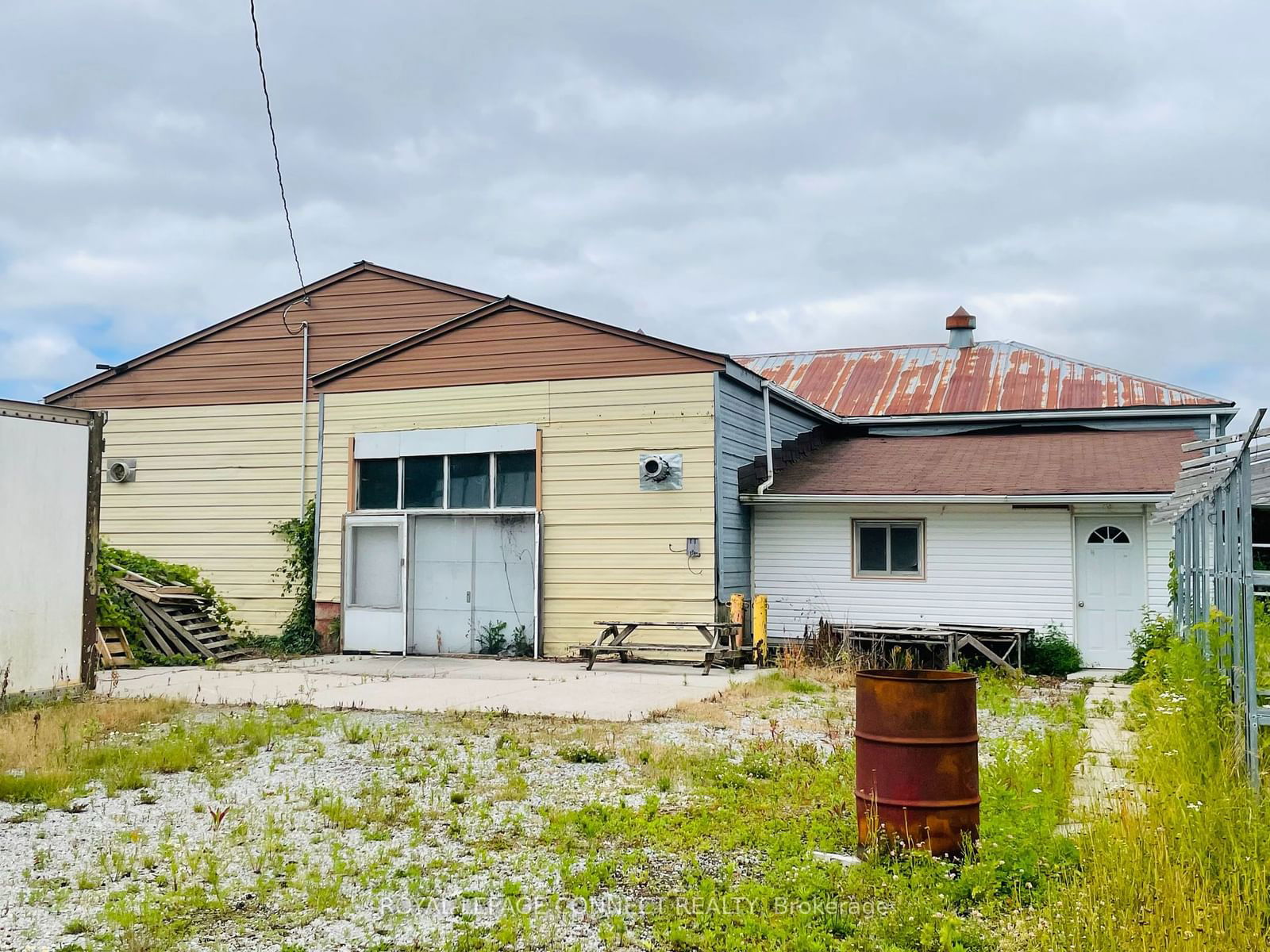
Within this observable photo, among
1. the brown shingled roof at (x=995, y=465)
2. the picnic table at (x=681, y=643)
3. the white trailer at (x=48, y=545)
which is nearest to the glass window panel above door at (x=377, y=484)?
the picnic table at (x=681, y=643)

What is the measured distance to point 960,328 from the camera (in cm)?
2561

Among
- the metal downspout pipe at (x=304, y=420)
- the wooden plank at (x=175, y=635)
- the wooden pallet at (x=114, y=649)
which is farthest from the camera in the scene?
the metal downspout pipe at (x=304, y=420)

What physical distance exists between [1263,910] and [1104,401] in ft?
58.2

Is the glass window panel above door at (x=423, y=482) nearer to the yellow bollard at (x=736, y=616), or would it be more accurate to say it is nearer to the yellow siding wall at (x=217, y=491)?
the yellow siding wall at (x=217, y=491)

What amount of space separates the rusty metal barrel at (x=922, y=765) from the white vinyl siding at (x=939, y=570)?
423 inches

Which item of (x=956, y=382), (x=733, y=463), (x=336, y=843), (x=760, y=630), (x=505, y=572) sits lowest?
(x=336, y=843)

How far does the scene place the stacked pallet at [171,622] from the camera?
16797 mm

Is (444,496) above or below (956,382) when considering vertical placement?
below

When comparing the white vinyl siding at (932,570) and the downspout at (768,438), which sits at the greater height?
the downspout at (768,438)

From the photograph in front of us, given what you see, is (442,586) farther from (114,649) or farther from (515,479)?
(114,649)

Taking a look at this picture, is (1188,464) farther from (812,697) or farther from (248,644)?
(248,644)

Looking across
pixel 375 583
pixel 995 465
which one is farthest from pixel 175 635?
pixel 995 465

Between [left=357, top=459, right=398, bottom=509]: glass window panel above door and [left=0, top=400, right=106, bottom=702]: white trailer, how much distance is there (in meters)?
6.24

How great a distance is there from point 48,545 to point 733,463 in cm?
914
